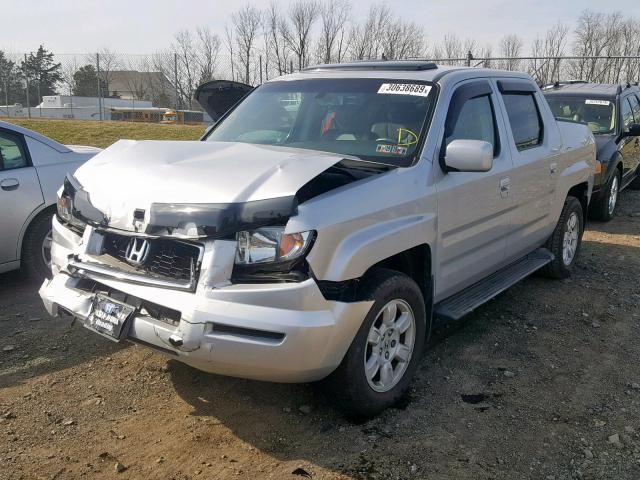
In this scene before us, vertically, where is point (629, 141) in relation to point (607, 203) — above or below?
above

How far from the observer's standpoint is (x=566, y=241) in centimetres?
595

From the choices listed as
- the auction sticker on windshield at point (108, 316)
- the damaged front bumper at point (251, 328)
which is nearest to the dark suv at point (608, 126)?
the damaged front bumper at point (251, 328)

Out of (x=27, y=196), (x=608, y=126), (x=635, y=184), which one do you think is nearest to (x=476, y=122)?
(x=27, y=196)

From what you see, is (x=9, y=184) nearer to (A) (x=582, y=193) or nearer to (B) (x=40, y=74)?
(A) (x=582, y=193)

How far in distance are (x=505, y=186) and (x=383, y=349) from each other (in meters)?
1.73

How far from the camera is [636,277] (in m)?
6.11

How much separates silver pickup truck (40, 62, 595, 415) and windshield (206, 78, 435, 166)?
0.01 m

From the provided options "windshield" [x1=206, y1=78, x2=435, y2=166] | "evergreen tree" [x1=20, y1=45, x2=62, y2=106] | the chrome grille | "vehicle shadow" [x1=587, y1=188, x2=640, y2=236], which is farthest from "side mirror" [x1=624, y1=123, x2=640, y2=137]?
"evergreen tree" [x1=20, y1=45, x2=62, y2=106]

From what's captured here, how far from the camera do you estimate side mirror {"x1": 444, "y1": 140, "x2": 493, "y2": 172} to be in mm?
3494

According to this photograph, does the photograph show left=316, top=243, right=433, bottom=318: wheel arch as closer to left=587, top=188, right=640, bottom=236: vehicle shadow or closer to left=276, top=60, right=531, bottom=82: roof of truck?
left=276, top=60, right=531, bottom=82: roof of truck

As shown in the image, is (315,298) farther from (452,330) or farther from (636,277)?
(636,277)

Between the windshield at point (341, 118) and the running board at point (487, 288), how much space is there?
1014mm

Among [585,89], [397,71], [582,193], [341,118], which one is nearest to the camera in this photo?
[341,118]

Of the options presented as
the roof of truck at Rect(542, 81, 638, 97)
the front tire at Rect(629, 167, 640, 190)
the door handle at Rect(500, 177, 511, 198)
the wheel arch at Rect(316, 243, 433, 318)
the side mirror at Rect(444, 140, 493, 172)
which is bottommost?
the front tire at Rect(629, 167, 640, 190)
